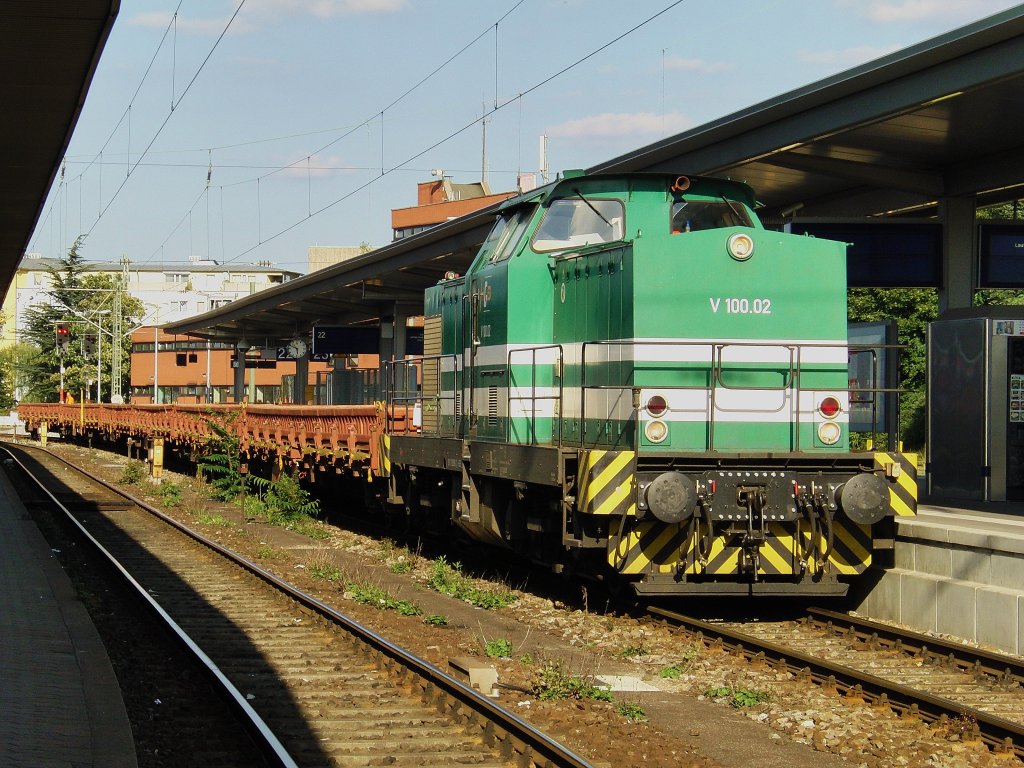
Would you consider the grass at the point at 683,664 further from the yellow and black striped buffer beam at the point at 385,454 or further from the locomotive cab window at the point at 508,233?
the yellow and black striped buffer beam at the point at 385,454

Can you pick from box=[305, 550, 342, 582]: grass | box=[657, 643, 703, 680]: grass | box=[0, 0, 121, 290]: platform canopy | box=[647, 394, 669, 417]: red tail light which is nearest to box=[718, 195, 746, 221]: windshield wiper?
box=[647, 394, 669, 417]: red tail light

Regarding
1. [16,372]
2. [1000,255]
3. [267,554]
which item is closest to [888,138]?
[1000,255]

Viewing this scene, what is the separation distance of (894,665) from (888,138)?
6.46 metres

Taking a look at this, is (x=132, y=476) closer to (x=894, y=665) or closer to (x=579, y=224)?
(x=579, y=224)

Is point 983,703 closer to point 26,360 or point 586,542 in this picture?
point 586,542

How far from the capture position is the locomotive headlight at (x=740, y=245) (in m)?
9.41

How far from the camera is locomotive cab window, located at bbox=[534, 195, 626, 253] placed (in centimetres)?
1012

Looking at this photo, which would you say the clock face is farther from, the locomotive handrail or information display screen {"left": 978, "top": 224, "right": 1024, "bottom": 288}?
the locomotive handrail

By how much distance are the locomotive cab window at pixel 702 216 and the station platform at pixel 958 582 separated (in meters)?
2.99

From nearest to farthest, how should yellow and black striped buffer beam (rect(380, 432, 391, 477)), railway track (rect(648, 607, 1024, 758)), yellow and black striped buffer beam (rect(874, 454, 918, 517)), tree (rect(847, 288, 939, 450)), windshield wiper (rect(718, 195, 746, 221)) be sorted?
1. railway track (rect(648, 607, 1024, 758))
2. yellow and black striped buffer beam (rect(874, 454, 918, 517))
3. windshield wiper (rect(718, 195, 746, 221))
4. yellow and black striped buffer beam (rect(380, 432, 391, 477))
5. tree (rect(847, 288, 939, 450))

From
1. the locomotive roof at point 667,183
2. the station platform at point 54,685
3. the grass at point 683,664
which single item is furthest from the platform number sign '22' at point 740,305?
the station platform at point 54,685

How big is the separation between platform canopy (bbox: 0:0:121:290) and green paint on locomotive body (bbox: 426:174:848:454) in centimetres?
415

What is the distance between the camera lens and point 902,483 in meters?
9.21

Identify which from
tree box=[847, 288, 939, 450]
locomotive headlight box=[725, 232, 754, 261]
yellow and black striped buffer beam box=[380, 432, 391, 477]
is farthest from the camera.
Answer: tree box=[847, 288, 939, 450]
